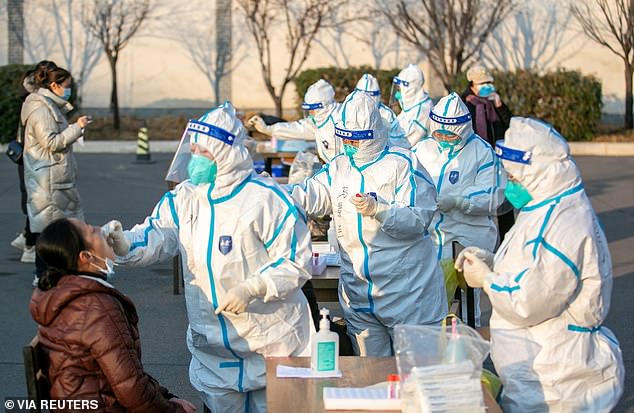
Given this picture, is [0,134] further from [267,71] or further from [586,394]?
[586,394]

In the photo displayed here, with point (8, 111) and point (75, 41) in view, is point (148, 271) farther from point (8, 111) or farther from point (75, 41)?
point (75, 41)

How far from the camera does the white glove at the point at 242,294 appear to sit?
4.74m

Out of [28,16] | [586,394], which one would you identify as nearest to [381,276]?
[586,394]

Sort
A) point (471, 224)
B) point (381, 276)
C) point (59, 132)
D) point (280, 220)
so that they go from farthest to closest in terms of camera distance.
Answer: point (59, 132) < point (471, 224) < point (381, 276) < point (280, 220)

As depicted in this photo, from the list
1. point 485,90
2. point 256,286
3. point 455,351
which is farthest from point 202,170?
point 485,90

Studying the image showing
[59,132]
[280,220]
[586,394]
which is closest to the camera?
[586,394]

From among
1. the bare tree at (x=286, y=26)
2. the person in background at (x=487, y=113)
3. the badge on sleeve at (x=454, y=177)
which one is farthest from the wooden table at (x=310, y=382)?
the bare tree at (x=286, y=26)

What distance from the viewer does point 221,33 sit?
23.8 m

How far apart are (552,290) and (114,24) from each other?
20.3 meters

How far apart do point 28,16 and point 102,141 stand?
437 cm

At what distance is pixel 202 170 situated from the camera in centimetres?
493

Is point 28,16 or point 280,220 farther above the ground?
point 28,16

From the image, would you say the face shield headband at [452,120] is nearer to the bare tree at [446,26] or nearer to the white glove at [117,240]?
the white glove at [117,240]

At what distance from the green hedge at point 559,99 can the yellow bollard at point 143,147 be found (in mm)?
6065
